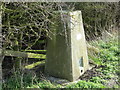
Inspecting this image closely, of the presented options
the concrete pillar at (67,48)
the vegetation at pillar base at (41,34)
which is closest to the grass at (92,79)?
the vegetation at pillar base at (41,34)

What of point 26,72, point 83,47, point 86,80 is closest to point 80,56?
point 83,47

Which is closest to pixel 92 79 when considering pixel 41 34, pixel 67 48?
pixel 67 48

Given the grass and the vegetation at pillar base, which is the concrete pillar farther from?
the grass

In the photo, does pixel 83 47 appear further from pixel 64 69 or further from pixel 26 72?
pixel 26 72

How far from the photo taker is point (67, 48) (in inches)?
243

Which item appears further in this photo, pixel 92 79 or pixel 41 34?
pixel 41 34

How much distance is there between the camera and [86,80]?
6.06 metres

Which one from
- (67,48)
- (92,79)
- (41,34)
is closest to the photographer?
(92,79)

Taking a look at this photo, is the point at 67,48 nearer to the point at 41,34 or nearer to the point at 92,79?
the point at 92,79

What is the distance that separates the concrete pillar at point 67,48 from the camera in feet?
20.1

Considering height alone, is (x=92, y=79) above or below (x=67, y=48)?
below

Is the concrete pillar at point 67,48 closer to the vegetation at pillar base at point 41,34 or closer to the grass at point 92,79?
the vegetation at pillar base at point 41,34

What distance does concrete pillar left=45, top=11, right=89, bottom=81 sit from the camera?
241 inches

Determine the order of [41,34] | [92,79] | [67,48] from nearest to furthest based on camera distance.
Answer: [92,79] < [67,48] < [41,34]
